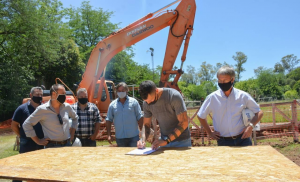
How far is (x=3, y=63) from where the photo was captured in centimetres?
1888

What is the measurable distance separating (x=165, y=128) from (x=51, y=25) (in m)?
18.9

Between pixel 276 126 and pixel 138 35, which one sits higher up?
pixel 138 35

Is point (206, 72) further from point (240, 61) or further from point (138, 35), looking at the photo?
point (138, 35)

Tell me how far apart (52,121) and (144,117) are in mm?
1553

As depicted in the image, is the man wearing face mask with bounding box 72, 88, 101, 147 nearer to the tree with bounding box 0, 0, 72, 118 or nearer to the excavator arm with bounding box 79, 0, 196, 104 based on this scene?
the excavator arm with bounding box 79, 0, 196, 104

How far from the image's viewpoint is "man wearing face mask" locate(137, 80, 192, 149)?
3166 millimetres

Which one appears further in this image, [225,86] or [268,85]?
[268,85]

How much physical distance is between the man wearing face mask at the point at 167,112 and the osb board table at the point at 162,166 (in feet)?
0.80

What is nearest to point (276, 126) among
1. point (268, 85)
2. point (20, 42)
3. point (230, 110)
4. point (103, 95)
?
point (103, 95)

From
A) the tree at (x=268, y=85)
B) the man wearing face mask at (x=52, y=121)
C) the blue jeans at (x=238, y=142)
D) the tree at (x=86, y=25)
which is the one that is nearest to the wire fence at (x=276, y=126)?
the blue jeans at (x=238, y=142)

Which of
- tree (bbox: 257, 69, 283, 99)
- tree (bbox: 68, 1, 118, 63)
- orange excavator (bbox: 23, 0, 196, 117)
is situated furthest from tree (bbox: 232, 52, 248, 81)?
orange excavator (bbox: 23, 0, 196, 117)

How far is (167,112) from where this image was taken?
132 inches

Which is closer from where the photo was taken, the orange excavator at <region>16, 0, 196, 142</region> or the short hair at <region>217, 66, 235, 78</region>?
the short hair at <region>217, 66, 235, 78</region>

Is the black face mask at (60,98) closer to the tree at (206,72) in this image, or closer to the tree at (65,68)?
the tree at (65,68)
